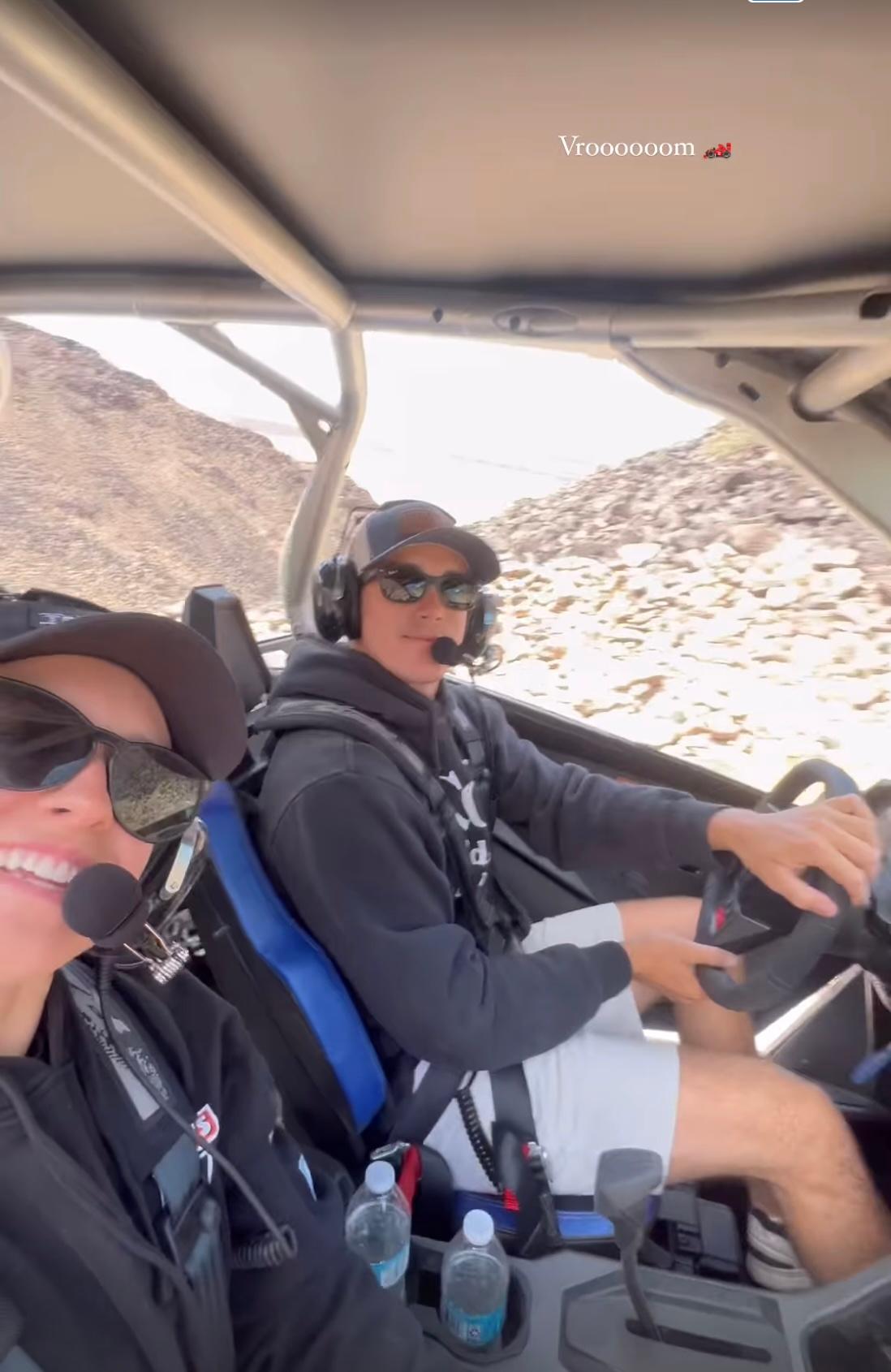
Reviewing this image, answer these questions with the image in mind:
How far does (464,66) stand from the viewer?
89 centimetres

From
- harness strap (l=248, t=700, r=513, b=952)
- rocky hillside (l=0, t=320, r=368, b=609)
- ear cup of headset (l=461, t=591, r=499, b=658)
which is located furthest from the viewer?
rocky hillside (l=0, t=320, r=368, b=609)

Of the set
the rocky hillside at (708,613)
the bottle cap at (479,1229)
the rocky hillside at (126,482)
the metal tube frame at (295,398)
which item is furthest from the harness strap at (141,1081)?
the rocky hillside at (126,482)

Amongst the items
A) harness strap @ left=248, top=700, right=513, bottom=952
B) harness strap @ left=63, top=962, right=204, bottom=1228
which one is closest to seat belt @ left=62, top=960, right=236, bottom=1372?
harness strap @ left=63, top=962, right=204, bottom=1228

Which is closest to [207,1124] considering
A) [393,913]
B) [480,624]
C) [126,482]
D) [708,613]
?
[393,913]

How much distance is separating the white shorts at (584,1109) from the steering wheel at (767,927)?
146 mm

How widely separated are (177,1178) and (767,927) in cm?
98

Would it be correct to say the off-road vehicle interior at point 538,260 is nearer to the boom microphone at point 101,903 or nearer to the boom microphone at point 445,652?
the boom microphone at point 445,652

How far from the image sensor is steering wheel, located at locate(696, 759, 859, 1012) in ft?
4.35

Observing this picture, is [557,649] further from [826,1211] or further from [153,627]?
[153,627]

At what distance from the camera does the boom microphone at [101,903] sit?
74 centimetres

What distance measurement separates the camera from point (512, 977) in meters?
1.32

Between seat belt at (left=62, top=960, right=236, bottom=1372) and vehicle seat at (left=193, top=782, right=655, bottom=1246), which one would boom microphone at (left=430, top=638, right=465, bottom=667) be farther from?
seat belt at (left=62, top=960, right=236, bottom=1372)

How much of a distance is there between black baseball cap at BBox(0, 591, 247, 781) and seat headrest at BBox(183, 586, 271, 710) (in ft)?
2.44

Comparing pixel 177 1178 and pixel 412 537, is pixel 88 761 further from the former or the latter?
pixel 412 537
